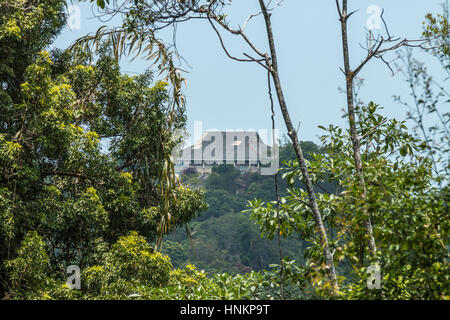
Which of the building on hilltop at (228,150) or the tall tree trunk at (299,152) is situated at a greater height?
the building on hilltop at (228,150)

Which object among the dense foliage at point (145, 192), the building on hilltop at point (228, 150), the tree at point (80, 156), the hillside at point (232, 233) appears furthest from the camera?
the building on hilltop at point (228, 150)

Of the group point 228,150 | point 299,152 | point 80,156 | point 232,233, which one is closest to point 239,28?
point 299,152

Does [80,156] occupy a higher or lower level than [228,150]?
lower

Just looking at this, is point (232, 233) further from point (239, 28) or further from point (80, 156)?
point (239, 28)

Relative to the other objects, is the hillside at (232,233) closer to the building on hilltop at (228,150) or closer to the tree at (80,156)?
the building on hilltop at (228,150)

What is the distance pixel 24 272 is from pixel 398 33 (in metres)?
4.30

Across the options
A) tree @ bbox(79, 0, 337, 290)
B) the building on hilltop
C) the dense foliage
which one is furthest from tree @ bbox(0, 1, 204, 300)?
the building on hilltop

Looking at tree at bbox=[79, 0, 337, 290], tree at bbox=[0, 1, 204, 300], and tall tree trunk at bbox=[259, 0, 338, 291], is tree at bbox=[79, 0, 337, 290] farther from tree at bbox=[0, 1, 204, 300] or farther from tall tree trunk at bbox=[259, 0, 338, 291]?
tree at bbox=[0, 1, 204, 300]

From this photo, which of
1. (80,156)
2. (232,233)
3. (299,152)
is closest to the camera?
(299,152)

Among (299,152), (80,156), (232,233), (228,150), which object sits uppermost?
(228,150)

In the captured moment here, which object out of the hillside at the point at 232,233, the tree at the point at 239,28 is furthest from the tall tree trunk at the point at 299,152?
the hillside at the point at 232,233

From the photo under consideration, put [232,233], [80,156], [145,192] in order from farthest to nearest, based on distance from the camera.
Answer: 1. [232,233]
2. [145,192]
3. [80,156]

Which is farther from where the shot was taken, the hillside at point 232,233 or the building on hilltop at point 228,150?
the building on hilltop at point 228,150

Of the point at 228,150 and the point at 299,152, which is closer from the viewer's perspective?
the point at 299,152
